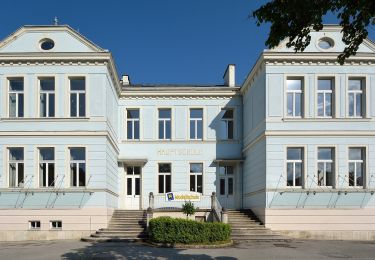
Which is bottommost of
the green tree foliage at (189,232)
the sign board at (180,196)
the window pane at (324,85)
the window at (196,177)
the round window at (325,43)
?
the green tree foliage at (189,232)

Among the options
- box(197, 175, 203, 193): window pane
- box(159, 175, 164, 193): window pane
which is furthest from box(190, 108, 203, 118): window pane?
box(159, 175, 164, 193): window pane

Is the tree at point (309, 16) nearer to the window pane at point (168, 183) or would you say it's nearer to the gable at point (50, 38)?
the gable at point (50, 38)

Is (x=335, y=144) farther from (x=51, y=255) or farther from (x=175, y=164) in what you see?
(x=51, y=255)

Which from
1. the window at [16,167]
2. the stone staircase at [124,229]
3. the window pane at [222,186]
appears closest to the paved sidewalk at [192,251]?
the stone staircase at [124,229]

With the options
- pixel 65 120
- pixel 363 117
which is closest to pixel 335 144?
pixel 363 117

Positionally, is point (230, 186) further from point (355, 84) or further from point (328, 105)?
point (355, 84)

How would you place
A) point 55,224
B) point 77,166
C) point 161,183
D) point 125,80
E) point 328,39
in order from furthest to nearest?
point 125,80, point 161,183, point 328,39, point 77,166, point 55,224

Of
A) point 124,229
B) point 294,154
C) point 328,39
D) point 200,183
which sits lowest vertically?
point 124,229

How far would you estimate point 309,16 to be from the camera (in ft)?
24.0

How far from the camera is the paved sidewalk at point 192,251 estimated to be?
14.1 m

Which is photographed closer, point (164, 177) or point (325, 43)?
point (325, 43)

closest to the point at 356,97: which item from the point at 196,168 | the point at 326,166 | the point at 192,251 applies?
the point at 326,166

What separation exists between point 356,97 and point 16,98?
16.3 meters

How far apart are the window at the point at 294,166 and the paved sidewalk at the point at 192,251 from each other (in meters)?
2.89
